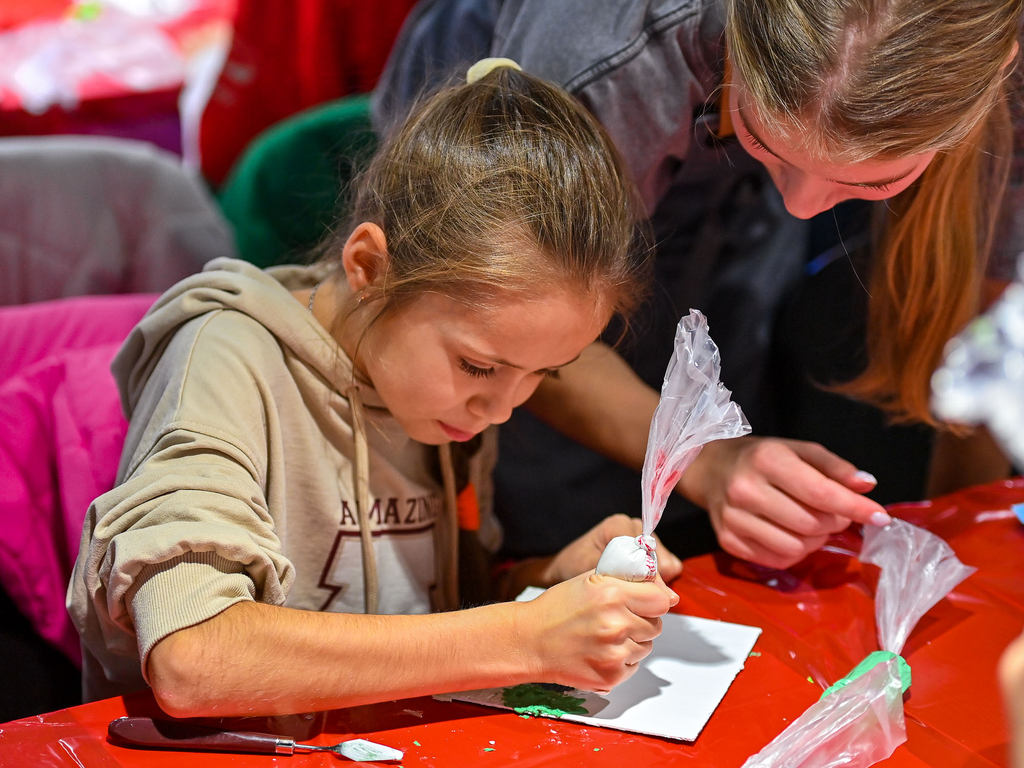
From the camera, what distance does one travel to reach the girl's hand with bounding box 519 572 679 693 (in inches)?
31.0

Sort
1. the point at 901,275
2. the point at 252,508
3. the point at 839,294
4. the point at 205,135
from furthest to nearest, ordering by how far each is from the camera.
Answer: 1. the point at 205,135
2. the point at 839,294
3. the point at 901,275
4. the point at 252,508

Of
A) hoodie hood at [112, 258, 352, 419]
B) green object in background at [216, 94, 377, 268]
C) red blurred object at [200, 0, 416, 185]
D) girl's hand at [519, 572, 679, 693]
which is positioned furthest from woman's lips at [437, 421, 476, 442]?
red blurred object at [200, 0, 416, 185]

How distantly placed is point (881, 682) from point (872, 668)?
0.02m

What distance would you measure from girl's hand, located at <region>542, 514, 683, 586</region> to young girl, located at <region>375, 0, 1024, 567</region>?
9 cm

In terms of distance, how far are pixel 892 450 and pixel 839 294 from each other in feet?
0.88

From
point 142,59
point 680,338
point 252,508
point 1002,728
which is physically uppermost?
point 142,59

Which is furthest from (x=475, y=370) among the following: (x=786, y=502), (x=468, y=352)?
(x=786, y=502)

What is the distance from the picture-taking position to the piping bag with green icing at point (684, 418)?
812 mm

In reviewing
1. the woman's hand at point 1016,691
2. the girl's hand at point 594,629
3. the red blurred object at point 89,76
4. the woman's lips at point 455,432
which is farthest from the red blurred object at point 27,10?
the woman's hand at point 1016,691

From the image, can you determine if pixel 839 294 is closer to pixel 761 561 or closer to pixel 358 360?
pixel 761 561

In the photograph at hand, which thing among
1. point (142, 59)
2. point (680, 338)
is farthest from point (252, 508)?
point (142, 59)

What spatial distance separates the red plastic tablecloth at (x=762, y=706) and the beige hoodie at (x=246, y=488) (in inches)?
3.9

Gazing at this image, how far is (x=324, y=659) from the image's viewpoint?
30.3 inches

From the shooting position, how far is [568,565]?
104cm
